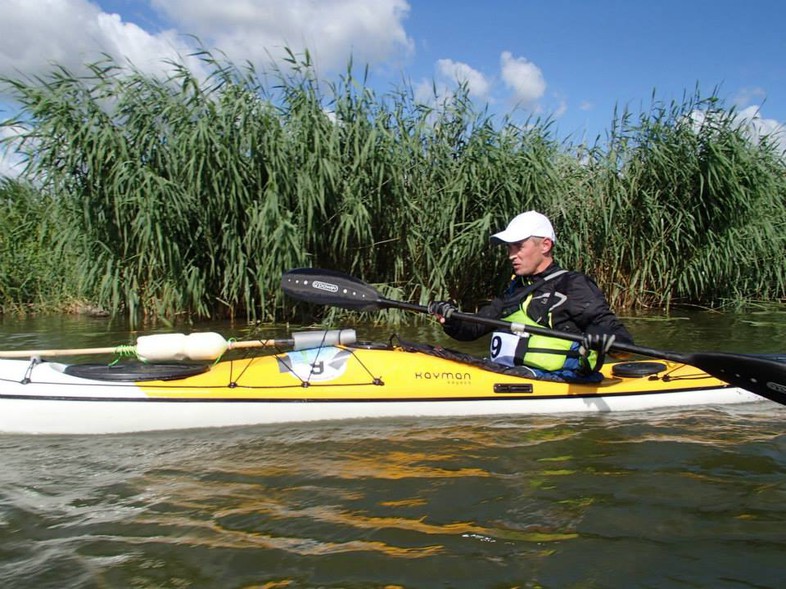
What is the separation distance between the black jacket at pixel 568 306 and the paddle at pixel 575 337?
181 mm

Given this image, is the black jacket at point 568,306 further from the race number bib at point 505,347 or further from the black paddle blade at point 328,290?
the black paddle blade at point 328,290

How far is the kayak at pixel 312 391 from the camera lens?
132 inches

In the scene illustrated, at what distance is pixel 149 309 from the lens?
21.1 feet

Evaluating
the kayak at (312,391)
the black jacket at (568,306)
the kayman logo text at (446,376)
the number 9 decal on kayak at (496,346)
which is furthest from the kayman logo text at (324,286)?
the number 9 decal on kayak at (496,346)

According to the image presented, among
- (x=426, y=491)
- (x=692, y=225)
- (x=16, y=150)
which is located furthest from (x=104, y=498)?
(x=692, y=225)

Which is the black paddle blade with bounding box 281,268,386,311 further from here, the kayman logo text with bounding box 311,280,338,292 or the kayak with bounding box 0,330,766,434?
the kayak with bounding box 0,330,766,434

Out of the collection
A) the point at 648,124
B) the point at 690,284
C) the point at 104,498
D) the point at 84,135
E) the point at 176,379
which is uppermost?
the point at 648,124

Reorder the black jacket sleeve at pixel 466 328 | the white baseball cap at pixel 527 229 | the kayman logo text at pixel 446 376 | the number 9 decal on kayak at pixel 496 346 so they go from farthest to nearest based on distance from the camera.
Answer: the black jacket sleeve at pixel 466 328
the number 9 decal on kayak at pixel 496 346
the white baseball cap at pixel 527 229
the kayman logo text at pixel 446 376

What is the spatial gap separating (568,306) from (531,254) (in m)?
0.39

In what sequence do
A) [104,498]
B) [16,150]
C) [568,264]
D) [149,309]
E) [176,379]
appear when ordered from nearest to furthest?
[104,498] → [176,379] → [16,150] → [149,309] → [568,264]

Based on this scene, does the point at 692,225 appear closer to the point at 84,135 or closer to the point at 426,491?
the point at 426,491

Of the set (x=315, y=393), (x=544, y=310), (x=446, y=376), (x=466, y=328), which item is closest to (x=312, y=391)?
(x=315, y=393)

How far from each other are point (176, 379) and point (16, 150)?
12.3 feet

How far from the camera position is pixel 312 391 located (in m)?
3.57
